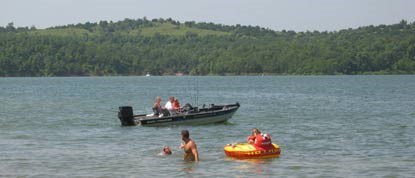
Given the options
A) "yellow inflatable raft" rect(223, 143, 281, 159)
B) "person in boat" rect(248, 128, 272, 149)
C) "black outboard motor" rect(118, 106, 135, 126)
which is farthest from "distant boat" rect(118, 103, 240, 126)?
"person in boat" rect(248, 128, 272, 149)

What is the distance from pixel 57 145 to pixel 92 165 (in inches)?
270

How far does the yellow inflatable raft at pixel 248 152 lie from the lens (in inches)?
1118

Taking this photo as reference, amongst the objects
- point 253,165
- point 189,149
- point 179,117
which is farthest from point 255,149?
point 179,117

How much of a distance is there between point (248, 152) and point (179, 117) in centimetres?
1346

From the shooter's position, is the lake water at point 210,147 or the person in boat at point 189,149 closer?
the lake water at point 210,147

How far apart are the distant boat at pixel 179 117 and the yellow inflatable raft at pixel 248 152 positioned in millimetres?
12624

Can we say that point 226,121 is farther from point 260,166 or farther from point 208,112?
point 260,166

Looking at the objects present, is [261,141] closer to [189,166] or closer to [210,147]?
[189,166]

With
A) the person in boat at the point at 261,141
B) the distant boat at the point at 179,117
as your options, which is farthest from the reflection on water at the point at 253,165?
the distant boat at the point at 179,117

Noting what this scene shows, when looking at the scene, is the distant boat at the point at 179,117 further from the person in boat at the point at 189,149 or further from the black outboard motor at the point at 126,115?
the person in boat at the point at 189,149

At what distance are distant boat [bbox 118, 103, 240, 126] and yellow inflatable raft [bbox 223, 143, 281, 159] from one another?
41.4 feet

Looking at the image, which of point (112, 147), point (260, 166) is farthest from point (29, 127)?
point (260, 166)

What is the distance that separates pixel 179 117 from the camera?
41.5m

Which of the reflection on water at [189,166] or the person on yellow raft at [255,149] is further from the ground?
the person on yellow raft at [255,149]
